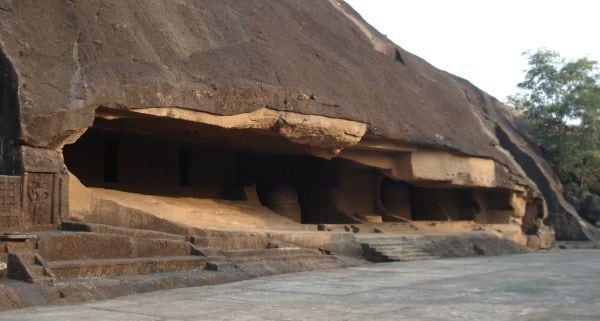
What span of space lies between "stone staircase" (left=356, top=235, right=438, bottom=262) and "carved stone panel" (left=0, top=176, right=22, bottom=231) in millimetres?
5872

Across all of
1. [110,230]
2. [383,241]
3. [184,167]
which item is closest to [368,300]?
[110,230]

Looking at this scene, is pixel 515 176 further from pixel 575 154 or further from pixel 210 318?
pixel 210 318

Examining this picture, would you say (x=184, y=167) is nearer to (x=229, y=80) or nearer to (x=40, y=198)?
(x=229, y=80)

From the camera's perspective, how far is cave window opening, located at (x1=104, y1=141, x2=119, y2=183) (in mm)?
12805

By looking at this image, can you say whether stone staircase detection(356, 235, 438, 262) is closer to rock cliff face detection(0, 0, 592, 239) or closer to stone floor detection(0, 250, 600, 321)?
rock cliff face detection(0, 0, 592, 239)

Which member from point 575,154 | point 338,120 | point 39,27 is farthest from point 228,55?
point 575,154

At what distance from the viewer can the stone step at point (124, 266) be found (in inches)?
280

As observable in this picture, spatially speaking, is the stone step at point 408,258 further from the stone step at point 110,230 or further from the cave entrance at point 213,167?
the stone step at point 110,230

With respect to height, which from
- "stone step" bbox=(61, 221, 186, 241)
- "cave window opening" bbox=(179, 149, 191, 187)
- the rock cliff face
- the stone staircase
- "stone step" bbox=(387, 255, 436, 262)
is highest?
the rock cliff face

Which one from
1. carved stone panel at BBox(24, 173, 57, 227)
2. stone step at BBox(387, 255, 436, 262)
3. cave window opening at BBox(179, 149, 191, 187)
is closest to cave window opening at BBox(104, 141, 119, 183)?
cave window opening at BBox(179, 149, 191, 187)

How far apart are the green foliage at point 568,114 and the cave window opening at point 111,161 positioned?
16.0m

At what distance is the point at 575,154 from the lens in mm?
22797

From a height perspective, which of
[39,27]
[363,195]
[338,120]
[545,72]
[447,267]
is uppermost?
[545,72]

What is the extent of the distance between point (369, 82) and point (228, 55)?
4.34 meters
